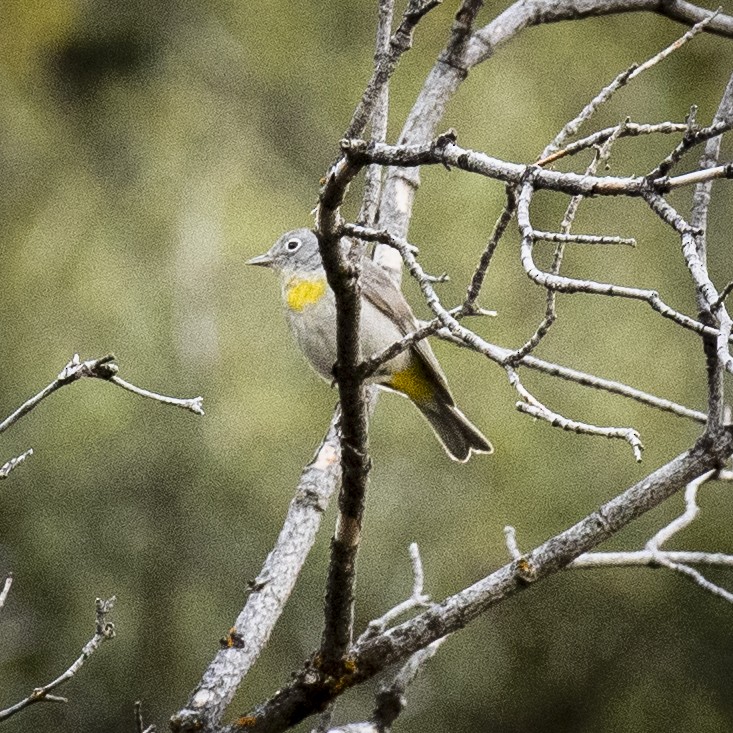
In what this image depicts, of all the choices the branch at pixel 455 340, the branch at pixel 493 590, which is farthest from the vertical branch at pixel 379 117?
the branch at pixel 493 590

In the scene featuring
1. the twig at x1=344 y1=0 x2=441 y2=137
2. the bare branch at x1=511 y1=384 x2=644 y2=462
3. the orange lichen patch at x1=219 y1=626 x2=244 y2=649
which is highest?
the twig at x1=344 y1=0 x2=441 y2=137

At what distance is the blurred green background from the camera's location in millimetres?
5859

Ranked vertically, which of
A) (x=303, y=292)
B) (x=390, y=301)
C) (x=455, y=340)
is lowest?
(x=455, y=340)

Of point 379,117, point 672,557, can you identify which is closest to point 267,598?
point 672,557

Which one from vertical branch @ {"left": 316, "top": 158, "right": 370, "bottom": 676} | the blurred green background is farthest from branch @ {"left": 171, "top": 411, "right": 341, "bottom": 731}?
the blurred green background

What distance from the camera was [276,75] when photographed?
7.72 meters

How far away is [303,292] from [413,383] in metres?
0.41

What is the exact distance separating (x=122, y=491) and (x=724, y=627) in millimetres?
3079

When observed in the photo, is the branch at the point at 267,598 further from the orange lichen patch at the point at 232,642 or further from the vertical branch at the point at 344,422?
the vertical branch at the point at 344,422

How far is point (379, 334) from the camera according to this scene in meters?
3.58

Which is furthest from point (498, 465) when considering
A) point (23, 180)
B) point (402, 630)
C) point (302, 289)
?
point (402, 630)

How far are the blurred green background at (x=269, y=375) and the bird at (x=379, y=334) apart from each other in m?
1.91

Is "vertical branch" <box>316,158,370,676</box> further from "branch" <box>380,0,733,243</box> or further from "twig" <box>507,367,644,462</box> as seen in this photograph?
"branch" <box>380,0,733,243</box>

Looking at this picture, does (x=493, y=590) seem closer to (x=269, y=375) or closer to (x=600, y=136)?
(x=600, y=136)
